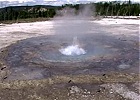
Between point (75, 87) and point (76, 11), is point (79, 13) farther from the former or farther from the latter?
point (75, 87)

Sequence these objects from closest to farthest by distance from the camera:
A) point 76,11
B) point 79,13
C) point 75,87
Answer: point 75,87 → point 79,13 → point 76,11

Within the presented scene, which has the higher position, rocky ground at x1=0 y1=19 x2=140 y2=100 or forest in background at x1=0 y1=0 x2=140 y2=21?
forest in background at x1=0 y1=0 x2=140 y2=21

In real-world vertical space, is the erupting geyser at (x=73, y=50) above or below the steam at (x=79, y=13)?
below

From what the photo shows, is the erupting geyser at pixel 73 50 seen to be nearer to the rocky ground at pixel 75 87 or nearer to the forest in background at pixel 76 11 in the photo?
the rocky ground at pixel 75 87

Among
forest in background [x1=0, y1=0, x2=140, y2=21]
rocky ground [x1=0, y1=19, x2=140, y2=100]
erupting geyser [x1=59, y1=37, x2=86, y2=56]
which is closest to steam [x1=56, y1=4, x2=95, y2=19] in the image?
forest in background [x1=0, y1=0, x2=140, y2=21]

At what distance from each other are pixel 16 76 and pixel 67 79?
2.80m

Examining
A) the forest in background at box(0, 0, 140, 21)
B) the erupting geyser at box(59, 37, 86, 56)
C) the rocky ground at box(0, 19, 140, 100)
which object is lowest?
the rocky ground at box(0, 19, 140, 100)

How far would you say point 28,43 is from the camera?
78.6 feet

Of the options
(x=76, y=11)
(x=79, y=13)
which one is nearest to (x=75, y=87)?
(x=79, y=13)

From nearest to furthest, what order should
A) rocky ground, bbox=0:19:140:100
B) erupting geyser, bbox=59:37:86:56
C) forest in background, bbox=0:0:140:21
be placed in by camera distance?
rocky ground, bbox=0:19:140:100
erupting geyser, bbox=59:37:86:56
forest in background, bbox=0:0:140:21

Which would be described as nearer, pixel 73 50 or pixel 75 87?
pixel 75 87

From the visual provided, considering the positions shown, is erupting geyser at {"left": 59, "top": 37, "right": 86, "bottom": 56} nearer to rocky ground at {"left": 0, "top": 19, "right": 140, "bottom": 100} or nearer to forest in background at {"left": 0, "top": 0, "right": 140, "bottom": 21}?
rocky ground at {"left": 0, "top": 19, "right": 140, "bottom": 100}

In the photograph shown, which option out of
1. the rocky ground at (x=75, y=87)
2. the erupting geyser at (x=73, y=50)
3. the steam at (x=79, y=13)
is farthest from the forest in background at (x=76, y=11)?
the rocky ground at (x=75, y=87)

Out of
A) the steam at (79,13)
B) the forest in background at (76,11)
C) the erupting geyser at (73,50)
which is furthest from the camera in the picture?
the forest in background at (76,11)
